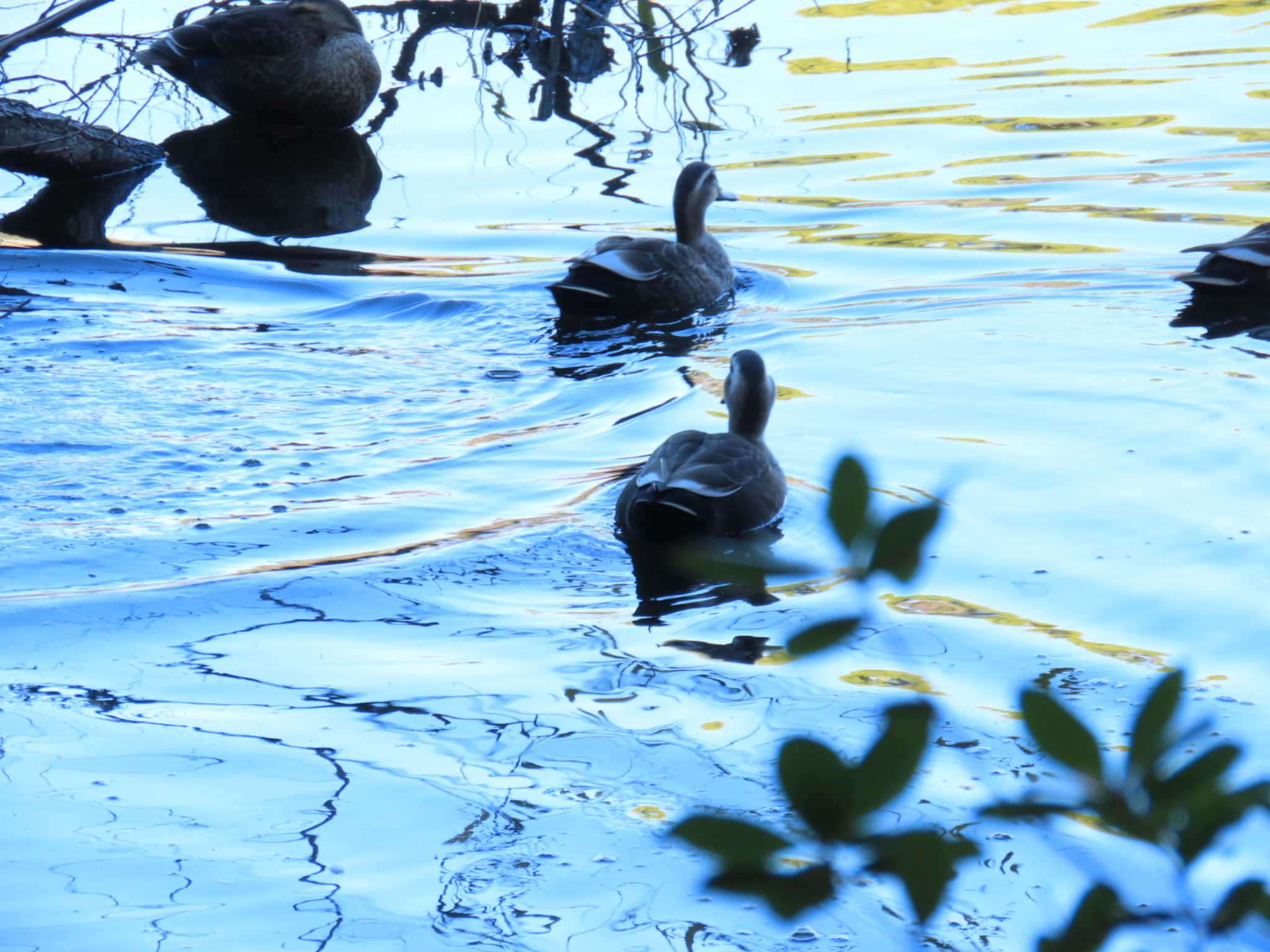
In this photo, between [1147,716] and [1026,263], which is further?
[1026,263]

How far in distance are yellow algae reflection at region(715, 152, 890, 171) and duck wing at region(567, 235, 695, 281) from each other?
88.4 inches

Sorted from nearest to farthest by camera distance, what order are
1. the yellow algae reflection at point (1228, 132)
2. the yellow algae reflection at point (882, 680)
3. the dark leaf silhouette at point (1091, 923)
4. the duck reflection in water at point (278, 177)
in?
the dark leaf silhouette at point (1091, 923)
the yellow algae reflection at point (882, 680)
the duck reflection in water at point (278, 177)
the yellow algae reflection at point (1228, 132)

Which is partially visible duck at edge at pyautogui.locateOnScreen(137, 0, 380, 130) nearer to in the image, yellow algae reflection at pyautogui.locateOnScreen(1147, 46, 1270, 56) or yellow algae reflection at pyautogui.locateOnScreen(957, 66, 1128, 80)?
yellow algae reflection at pyautogui.locateOnScreen(957, 66, 1128, 80)

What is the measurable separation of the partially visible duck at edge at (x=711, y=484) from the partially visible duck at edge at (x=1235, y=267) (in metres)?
3.24

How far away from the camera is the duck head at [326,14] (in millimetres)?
11805

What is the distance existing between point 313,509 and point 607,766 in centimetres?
235

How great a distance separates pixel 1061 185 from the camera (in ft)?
33.0

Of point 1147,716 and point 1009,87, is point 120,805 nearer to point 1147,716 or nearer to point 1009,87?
point 1147,716

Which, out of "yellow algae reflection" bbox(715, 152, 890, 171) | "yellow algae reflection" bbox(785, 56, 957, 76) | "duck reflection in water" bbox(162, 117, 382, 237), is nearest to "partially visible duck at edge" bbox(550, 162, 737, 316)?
"yellow algae reflection" bbox(715, 152, 890, 171)

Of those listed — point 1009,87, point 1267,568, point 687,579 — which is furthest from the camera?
point 1009,87

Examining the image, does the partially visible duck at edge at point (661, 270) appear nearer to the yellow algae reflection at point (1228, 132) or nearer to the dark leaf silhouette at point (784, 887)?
the yellow algae reflection at point (1228, 132)

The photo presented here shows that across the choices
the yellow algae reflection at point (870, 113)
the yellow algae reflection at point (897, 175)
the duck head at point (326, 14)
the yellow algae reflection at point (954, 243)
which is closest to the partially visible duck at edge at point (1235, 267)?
the yellow algae reflection at point (954, 243)

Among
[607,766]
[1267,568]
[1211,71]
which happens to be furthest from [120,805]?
[1211,71]

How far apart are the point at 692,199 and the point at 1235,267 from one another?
3057mm
